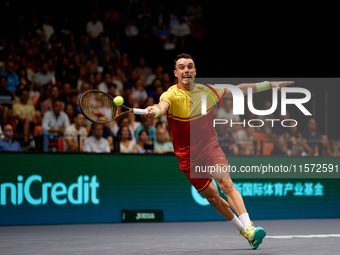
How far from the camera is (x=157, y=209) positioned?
40.4ft

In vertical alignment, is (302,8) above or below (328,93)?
above

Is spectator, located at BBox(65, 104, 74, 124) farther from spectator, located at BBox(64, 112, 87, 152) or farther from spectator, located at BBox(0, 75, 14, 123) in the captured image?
spectator, located at BBox(0, 75, 14, 123)

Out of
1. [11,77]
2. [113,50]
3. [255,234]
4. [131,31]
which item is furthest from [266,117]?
[255,234]

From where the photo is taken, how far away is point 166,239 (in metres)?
8.84

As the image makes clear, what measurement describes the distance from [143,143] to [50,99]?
223cm

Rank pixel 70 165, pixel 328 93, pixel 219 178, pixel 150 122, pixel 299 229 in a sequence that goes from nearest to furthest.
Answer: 1. pixel 219 178
2. pixel 299 229
3. pixel 70 165
4. pixel 150 122
5. pixel 328 93

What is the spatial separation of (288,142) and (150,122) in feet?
9.87

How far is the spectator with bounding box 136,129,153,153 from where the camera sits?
1223cm

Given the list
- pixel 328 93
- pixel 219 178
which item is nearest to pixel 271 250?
pixel 219 178

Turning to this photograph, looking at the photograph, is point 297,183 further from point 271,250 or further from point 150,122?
point 271,250

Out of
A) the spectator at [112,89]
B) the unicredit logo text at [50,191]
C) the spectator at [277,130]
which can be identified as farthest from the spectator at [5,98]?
the spectator at [277,130]

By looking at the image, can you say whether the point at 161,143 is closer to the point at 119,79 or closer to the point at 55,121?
the point at 55,121

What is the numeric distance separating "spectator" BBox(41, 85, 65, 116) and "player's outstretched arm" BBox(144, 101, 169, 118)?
233 inches

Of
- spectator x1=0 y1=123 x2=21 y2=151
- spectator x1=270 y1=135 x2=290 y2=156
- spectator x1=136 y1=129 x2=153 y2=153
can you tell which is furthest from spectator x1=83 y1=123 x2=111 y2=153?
spectator x1=270 y1=135 x2=290 y2=156
